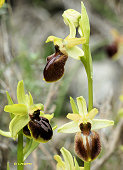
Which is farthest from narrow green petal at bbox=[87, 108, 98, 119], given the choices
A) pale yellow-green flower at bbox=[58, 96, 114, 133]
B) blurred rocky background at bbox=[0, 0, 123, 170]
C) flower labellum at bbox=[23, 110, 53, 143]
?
blurred rocky background at bbox=[0, 0, 123, 170]

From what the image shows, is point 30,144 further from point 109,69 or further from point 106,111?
point 109,69

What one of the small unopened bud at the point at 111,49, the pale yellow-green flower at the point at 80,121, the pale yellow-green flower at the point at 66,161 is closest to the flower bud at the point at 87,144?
the pale yellow-green flower at the point at 80,121

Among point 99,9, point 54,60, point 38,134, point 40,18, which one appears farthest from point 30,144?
point 99,9

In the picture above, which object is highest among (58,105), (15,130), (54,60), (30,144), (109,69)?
(54,60)

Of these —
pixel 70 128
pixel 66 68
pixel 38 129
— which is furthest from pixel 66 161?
pixel 66 68

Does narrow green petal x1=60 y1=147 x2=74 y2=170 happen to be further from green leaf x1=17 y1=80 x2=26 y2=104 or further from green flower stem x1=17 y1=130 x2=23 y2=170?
green leaf x1=17 y1=80 x2=26 y2=104

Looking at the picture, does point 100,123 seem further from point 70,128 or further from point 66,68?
point 66,68
